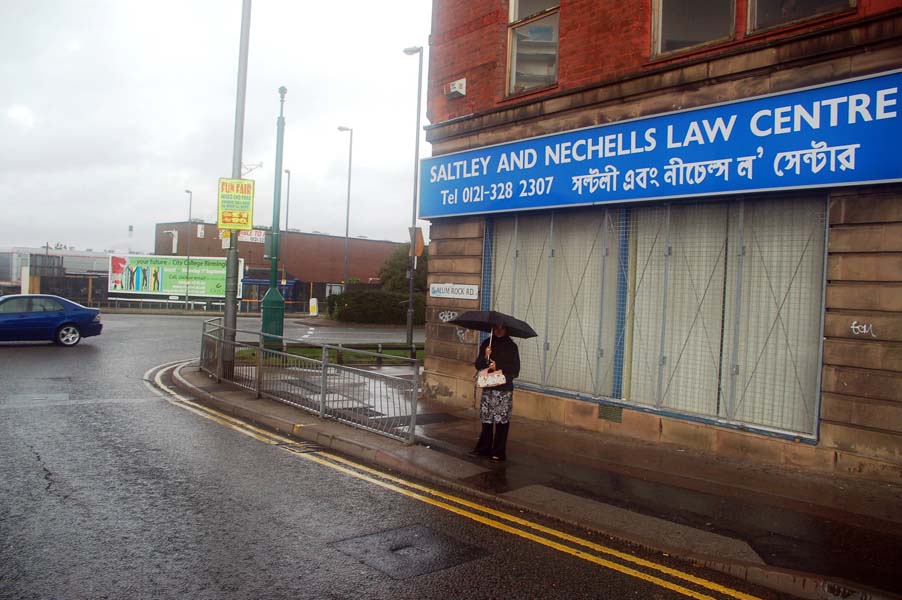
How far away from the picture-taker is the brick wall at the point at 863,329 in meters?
7.00

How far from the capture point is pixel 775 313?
816 centimetres

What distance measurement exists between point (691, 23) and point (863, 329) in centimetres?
466

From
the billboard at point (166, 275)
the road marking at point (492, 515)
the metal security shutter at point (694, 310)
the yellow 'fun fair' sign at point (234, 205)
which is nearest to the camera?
the road marking at point (492, 515)

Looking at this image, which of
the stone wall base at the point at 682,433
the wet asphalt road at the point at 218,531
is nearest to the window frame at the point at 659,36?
the stone wall base at the point at 682,433

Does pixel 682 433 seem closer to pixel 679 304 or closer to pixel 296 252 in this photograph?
pixel 679 304

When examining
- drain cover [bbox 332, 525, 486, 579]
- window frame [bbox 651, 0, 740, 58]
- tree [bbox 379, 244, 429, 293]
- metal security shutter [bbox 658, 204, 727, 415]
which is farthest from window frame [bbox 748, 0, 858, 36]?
tree [bbox 379, 244, 429, 293]

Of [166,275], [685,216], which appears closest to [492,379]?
[685,216]

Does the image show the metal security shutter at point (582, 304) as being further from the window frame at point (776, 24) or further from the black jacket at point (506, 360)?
the window frame at point (776, 24)

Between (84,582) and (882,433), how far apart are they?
7453 millimetres

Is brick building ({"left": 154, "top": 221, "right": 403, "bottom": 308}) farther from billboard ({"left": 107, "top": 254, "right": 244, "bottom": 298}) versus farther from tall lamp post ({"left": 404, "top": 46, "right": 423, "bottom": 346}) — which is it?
tall lamp post ({"left": 404, "top": 46, "right": 423, "bottom": 346})

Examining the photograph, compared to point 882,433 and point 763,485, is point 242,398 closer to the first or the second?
point 763,485

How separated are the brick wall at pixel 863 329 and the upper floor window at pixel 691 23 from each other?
9.47 feet

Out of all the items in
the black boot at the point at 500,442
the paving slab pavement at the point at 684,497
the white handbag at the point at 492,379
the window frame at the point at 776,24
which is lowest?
the paving slab pavement at the point at 684,497

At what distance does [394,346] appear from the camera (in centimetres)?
2159
